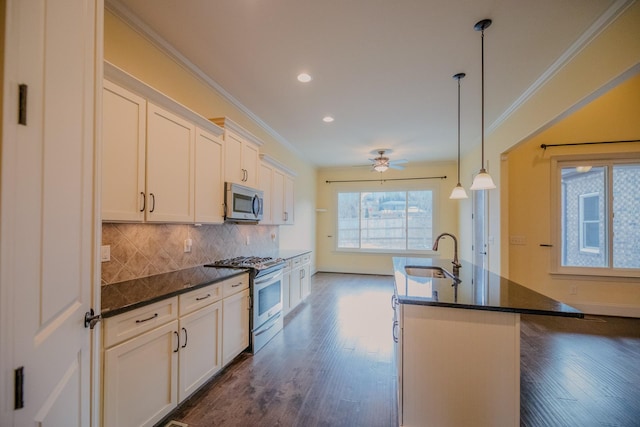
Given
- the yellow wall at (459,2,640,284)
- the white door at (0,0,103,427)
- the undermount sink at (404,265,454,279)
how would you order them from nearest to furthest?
the white door at (0,0,103,427) → the yellow wall at (459,2,640,284) → the undermount sink at (404,265,454,279)

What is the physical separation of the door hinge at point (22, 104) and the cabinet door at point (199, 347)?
161cm

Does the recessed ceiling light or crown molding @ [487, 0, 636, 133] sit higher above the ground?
the recessed ceiling light

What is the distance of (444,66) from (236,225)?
2.97 metres

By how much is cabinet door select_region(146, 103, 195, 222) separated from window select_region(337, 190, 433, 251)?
211 inches

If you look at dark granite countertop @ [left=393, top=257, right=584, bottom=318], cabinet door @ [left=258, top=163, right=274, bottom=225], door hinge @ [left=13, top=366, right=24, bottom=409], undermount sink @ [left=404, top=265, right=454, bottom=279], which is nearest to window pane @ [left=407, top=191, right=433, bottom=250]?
undermount sink @ [left=404, top=265, right=454, bottom=279]

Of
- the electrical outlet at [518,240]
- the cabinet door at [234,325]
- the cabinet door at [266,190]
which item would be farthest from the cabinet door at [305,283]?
the electrical outlet at [518,240]

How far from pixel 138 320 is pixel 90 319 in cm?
68

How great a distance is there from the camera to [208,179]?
2.60m

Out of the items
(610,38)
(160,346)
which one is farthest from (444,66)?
(160,346)

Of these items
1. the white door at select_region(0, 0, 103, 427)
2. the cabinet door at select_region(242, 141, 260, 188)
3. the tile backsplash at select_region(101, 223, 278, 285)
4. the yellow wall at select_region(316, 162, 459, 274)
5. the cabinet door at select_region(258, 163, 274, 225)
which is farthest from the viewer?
the yellow wall at select_region(316, 162, 459, 274)

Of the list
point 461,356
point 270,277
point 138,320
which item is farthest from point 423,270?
point 138,320

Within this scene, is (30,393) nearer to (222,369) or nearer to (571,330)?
(222,369)

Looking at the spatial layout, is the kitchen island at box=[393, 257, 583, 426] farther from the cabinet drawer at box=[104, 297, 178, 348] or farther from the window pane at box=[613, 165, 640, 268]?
the window pane at box=[613, 165, 640, 268]

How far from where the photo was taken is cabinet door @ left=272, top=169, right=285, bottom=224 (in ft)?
13.3
